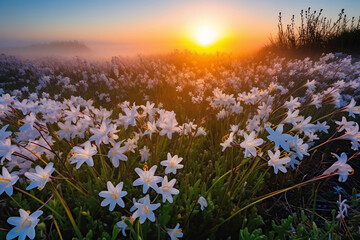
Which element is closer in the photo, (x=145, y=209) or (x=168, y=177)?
(x=145, y=209)

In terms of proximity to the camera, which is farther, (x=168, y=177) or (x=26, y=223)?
(x=168, y=177)

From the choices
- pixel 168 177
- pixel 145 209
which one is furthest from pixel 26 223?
pixel 168 177

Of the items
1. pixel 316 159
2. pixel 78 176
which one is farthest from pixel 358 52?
pixel 78 176

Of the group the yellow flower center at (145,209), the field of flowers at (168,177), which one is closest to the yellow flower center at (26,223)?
the field of flowers at (168,177)

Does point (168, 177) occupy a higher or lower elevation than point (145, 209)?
lower

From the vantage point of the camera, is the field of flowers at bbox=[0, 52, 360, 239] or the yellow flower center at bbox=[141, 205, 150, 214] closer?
the yellow flower center at bbox=[141, 205, 150, 214]

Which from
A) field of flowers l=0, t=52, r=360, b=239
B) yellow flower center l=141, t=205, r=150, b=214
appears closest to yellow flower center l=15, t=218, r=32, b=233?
field of flowers l=0, t=52, r=360, b=239

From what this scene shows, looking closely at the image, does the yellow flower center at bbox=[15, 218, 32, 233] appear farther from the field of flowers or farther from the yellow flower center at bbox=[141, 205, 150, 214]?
the yellow flower center at bbox=[141, 205, 150, 214]

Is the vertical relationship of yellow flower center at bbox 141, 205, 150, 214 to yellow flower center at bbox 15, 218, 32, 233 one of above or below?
below

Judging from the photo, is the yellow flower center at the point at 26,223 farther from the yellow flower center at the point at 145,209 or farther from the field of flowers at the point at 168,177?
the yellow flower center at the point at 145,209

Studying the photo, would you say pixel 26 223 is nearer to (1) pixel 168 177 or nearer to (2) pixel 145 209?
(2) pixel 145 209

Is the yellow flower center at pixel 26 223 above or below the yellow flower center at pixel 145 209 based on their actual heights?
above
